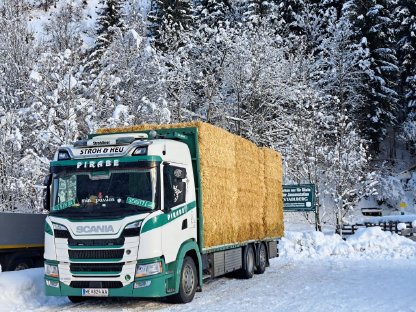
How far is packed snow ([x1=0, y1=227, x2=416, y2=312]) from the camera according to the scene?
10.1 m

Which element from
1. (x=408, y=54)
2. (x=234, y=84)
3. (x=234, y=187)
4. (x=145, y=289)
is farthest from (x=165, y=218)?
(x=408, y=54)

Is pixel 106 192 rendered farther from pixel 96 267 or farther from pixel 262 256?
pixel 262 256

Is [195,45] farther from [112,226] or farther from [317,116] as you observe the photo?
[112,226]

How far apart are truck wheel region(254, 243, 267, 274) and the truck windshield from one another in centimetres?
685

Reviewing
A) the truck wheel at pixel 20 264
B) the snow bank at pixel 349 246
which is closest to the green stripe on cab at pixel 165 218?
the truck wheel at pixel 20 264

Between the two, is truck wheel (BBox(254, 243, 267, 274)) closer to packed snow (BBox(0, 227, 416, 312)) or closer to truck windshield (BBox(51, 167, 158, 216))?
packed snow (BBox(0, 227, 416, 312))

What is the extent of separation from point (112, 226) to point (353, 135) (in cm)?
2517

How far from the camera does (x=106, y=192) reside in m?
Result: 10.1

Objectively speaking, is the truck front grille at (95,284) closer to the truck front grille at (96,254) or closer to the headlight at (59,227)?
the truck front grille at (96,254)

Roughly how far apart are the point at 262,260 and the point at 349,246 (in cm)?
638

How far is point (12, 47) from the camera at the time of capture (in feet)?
92.2

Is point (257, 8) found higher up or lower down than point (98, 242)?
higher up

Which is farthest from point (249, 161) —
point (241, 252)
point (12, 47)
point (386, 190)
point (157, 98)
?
point (386, 190)

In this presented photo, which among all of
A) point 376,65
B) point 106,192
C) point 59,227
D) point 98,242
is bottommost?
point 98,242
